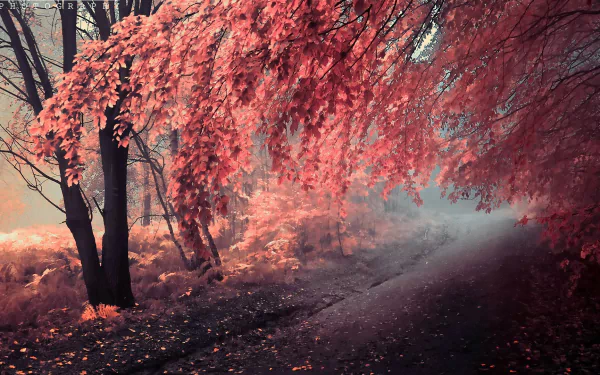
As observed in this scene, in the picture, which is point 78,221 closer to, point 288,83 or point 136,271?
point 136,271

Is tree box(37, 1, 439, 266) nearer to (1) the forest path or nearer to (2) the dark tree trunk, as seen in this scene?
(2) the dark tree trunk

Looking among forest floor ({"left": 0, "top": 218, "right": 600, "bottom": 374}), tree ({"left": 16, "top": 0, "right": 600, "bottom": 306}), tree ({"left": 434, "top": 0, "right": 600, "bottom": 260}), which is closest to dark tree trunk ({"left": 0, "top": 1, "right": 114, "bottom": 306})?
forest floor ({"left": 0, "top": 218, "right": 600, "bottom": 374})

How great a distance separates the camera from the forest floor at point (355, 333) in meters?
5.46

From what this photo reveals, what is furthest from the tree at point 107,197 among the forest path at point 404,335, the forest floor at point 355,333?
the forest path at point 404,335

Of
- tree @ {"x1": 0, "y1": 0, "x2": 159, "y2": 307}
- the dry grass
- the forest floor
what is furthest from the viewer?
tree @ {"x1": 0, "y1": 0, "x2": 159, "y2": 307}

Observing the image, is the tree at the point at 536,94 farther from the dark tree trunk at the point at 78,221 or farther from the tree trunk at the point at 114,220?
the dark tree trunk at the point at 78,221

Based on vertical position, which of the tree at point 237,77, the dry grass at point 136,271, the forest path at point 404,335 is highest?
the tree at point 237,77

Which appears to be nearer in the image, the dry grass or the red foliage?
the red foliage

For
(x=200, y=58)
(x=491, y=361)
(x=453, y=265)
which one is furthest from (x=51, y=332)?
(x=453, y=265)

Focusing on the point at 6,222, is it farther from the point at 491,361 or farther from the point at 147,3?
→ the point at 491,361

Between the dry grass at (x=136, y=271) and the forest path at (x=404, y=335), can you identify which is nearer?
the forest path at (x=404, y=335)

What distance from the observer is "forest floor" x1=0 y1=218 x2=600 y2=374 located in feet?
17.9

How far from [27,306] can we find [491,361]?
906 cm

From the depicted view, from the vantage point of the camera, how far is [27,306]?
730 cm
